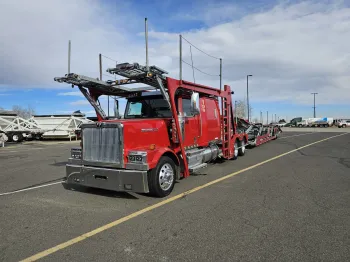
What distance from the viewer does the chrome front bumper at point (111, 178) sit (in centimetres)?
539

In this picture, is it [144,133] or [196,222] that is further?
[144,133]

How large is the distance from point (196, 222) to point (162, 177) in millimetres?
1607

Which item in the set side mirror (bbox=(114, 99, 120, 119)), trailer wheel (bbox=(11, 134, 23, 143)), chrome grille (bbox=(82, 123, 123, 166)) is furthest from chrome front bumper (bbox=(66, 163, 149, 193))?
trailer wheel (bbox=(11, 134, 23, 143))

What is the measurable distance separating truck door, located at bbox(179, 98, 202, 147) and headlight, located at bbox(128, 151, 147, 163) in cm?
209

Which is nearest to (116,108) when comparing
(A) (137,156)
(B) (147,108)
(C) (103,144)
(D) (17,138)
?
Answer: (B) (147,108)

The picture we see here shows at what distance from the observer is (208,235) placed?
3.94 m

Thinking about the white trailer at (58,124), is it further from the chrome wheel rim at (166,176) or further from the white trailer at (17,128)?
the chrome wheel rim at (166,176)

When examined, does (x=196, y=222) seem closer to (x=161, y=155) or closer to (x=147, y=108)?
(x=161, y=155)

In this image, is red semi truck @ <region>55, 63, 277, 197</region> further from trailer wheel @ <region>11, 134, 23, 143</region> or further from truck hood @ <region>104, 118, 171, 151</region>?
trailer wheel @ <region>11, 134, 23, 143</region>

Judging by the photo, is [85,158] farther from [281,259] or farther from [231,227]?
[281,259]

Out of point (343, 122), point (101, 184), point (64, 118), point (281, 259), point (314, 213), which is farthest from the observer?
point (343, 122)

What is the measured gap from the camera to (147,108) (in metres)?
7.28

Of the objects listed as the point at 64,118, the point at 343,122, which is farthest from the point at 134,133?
the point at 343,122

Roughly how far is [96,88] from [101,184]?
2773 millimetres
